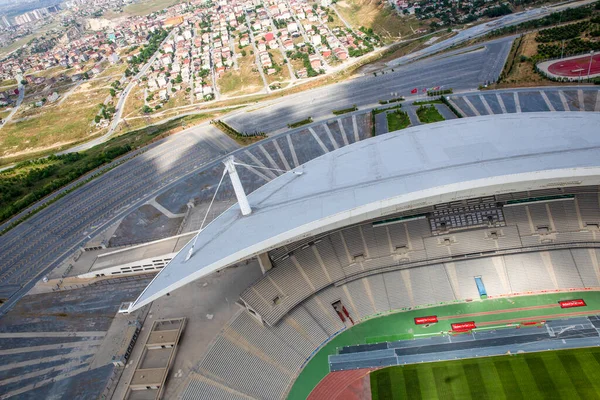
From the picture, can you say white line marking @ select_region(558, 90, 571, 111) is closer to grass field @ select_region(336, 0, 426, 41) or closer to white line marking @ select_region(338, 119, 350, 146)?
white line marking @ select_region(338, 119, 350, 146)

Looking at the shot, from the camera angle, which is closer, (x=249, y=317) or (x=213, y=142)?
(x=249, y=317)

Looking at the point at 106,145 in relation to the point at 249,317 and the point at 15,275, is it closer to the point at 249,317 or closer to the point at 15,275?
the point at 15,275

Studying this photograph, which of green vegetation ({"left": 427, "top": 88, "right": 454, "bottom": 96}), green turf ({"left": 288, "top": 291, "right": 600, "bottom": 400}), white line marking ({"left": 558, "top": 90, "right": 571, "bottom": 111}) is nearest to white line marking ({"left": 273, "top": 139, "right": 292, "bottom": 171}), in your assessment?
green turf ({"left": 288, "top": 291, "right": 600, "bottom": 400})

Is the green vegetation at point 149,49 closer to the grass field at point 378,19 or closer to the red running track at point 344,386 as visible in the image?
the grass field at point 378,19

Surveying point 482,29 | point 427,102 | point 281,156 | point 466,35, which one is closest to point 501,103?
point 427,102

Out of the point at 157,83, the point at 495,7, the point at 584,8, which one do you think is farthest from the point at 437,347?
the point at 157,83

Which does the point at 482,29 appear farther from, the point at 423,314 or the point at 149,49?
the point at 149,49
